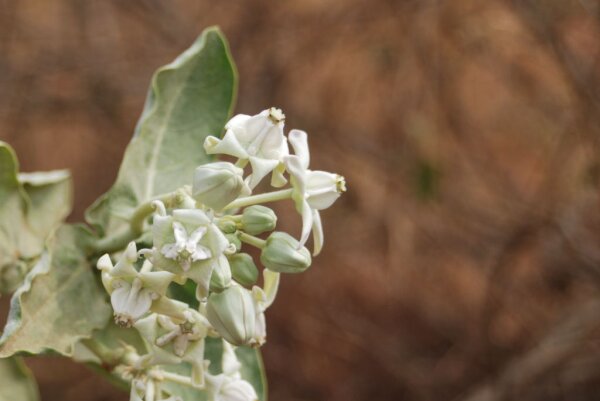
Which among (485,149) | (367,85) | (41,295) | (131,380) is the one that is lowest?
(131,380)

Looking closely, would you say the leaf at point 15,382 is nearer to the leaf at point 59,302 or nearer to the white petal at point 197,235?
the leaf at point 59,302

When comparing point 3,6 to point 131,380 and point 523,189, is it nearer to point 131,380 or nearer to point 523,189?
point 523,189

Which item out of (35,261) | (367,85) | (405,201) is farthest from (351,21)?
(35,261)

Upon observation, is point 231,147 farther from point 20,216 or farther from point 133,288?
point 20,216

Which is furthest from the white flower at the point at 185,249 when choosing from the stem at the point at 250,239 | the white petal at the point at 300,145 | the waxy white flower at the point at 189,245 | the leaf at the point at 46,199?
the leaf at the point at 46,199

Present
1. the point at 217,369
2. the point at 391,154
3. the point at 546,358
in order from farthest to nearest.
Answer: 1. the point at 391,154
2. the point at 546,358
3. the point at 217,369

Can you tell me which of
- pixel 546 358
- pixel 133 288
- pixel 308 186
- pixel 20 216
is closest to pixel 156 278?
pixel 133 288
